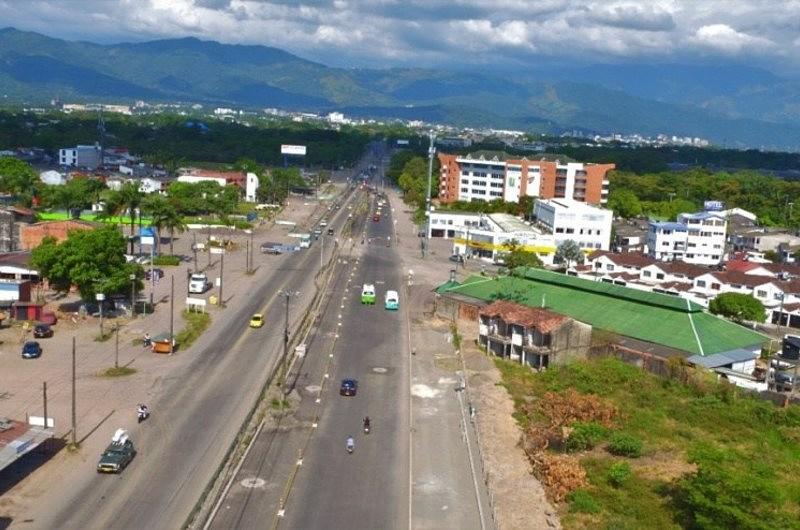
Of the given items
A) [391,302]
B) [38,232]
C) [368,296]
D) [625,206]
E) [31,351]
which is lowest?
[31,351]

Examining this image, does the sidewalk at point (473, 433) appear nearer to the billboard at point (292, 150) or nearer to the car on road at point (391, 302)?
the car on road at point (391, 302)

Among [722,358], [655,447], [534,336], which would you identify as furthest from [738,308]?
[655,447]

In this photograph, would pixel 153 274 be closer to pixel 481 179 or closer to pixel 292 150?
pixel 481 179

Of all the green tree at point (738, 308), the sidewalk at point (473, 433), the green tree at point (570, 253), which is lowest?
the sidewalk at point (473, 433)

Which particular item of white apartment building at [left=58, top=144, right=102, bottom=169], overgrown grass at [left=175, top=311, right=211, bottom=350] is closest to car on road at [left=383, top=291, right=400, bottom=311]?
overgrown grass at [left=175, top=311, right=211, bottom=350]

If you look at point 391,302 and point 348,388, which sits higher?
point 391,302

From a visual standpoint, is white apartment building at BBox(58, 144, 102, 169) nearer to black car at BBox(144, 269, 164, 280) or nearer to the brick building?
the brick building

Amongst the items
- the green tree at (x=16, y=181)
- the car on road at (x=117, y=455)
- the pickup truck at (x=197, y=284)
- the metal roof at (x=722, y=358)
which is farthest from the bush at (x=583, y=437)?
the green tree at (x=16, y=181)
